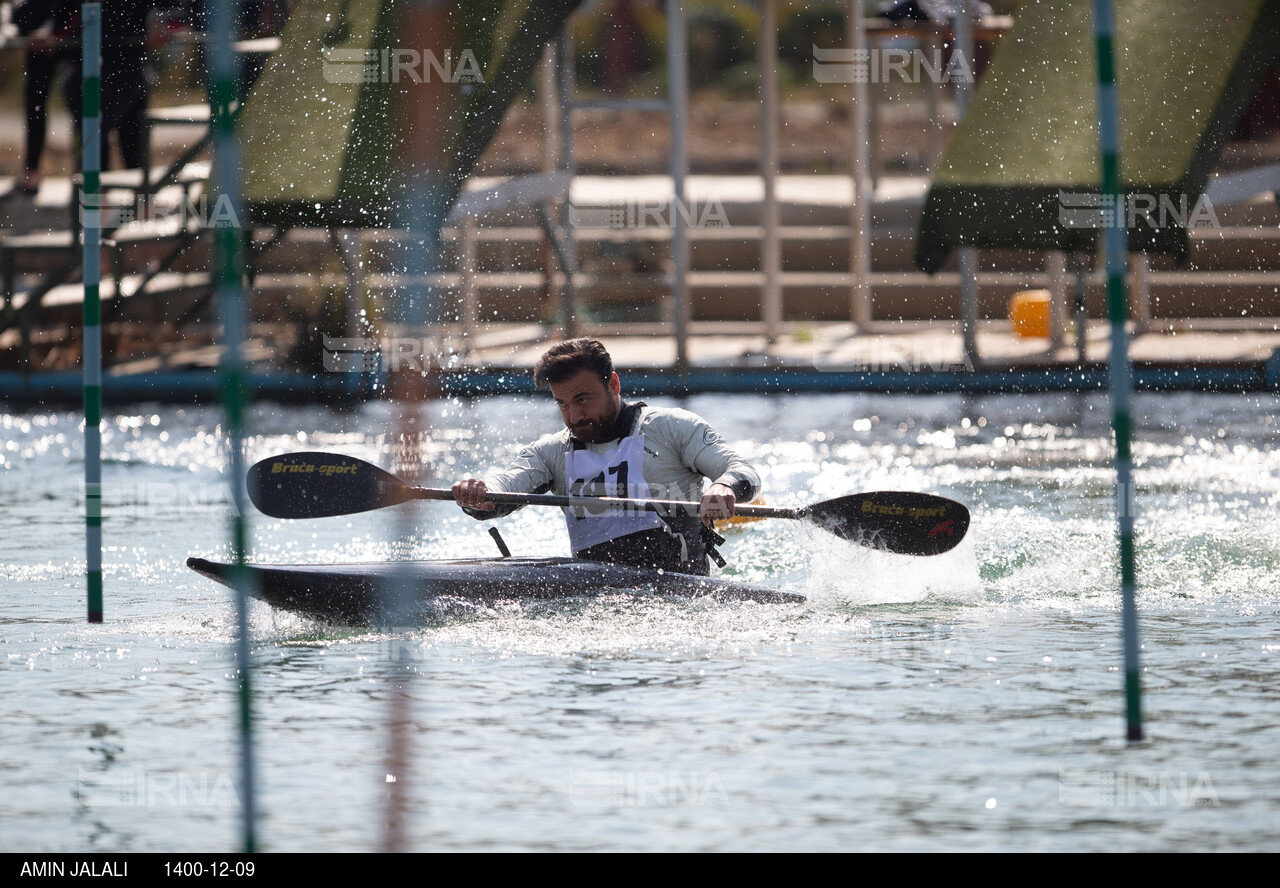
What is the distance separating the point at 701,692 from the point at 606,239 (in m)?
11.9

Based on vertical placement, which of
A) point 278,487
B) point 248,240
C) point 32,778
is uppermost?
point 248,240

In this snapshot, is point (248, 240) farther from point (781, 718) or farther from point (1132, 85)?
point (781, 718)

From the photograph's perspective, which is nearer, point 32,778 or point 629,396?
point 32,778

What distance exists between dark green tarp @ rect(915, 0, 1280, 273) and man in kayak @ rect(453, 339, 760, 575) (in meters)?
5.39

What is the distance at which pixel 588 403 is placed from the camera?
6.68 metres

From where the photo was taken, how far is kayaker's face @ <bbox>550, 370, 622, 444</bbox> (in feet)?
21.7

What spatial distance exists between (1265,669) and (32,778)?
3299 mm

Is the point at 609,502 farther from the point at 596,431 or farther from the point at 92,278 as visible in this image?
the point at 92,278

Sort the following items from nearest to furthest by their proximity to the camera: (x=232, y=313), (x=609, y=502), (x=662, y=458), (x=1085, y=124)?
(x=232, y=313), (x=609, y=502), (x=662, y=458), (x=1085, y=124)

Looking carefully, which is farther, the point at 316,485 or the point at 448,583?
the point at 316,485

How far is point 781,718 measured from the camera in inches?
209

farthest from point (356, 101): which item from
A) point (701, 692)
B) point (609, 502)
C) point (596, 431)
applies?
point (701, 692)

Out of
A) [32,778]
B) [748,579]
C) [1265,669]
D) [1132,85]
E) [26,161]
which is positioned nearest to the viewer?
[32,778]

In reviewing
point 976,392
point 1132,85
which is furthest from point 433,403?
point 1132,85
